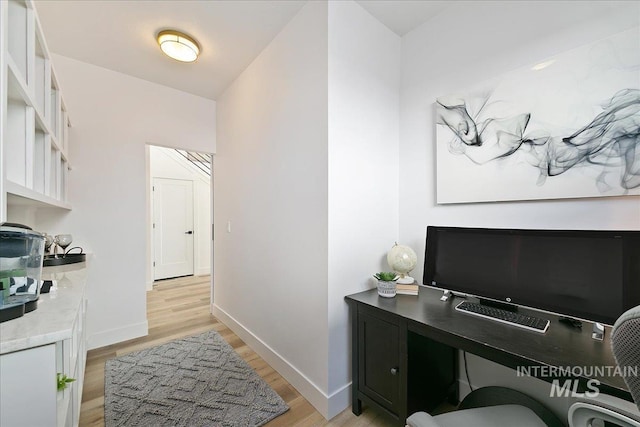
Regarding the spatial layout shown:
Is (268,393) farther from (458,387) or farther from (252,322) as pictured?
(458,387)

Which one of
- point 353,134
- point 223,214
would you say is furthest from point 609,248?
point 223,214

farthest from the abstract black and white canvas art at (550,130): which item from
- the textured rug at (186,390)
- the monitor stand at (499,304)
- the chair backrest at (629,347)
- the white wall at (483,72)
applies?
the textured rug at (186,390)

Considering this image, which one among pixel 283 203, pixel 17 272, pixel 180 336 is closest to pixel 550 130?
pixel 283 203

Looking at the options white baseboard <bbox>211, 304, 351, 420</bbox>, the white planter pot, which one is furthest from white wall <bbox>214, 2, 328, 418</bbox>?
the white planter pot

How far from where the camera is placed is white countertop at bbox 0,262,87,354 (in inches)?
31.4

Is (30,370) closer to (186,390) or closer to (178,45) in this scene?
(186,390)

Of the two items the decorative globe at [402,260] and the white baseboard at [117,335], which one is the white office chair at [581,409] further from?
the white baseboard at [117,335]

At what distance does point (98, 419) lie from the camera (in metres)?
1.64

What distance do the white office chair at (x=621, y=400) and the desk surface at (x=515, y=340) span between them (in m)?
0.13

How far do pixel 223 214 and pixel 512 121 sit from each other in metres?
2.85

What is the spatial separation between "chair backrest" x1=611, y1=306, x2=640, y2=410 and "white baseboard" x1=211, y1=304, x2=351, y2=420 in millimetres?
1567

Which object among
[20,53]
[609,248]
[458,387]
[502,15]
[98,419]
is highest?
[502,15]

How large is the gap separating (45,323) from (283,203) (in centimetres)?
141

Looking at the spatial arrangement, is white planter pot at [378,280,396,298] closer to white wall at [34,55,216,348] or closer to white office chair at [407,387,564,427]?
white office chair at [407,387,564,427]
